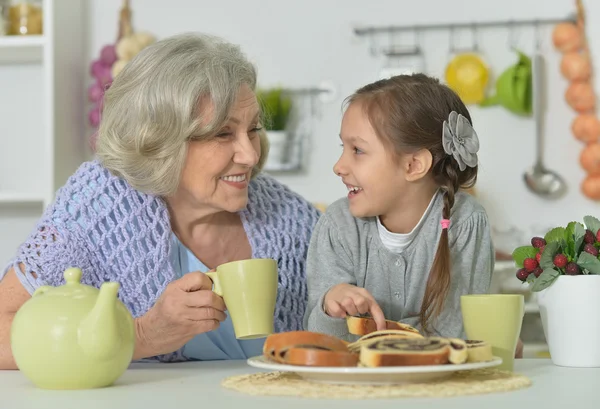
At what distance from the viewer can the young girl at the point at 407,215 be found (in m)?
1.51

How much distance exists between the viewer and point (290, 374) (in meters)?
1.05

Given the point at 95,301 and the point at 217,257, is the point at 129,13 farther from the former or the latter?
the point at 95,301

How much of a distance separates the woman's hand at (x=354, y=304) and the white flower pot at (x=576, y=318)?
22cm

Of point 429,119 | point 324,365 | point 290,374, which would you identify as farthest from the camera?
point 429,119

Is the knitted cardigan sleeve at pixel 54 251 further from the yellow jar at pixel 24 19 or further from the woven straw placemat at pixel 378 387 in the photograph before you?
the yellow jar at pixel 24 19

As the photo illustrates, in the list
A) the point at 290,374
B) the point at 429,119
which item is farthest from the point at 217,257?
the point at 290,374

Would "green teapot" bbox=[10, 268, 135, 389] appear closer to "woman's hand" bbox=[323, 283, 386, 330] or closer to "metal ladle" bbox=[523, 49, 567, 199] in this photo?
"woman's hand" bbox=[323, 283, 386, 330]

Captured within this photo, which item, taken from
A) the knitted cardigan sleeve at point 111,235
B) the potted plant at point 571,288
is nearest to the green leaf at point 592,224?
the potted plant at point 571,288

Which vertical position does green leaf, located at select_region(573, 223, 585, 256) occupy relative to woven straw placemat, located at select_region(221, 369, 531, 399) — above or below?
above

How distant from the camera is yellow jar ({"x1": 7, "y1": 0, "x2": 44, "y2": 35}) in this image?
3029mm

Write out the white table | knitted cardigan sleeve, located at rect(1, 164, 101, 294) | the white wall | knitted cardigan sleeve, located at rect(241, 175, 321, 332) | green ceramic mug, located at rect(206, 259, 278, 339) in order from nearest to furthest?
the white table → green ceramic mug, located at rect(206, 259, 278, 339) → knitted cardigan sleeve, located at rect(1, 164, 101, 294) → knitted cardigan sleeve, located at rect(241, 175, 321, 332) → the white wall

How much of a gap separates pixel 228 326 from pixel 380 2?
72.5 inches

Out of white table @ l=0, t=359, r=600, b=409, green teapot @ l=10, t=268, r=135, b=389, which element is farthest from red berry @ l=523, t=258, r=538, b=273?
green teapot @ l=10, t=268, r=135, b=389

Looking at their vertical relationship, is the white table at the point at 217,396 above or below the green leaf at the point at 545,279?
below
